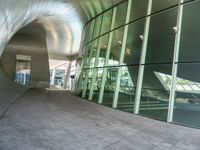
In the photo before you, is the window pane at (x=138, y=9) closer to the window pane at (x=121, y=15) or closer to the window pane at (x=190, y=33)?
the window pane at (x=121, y=15)

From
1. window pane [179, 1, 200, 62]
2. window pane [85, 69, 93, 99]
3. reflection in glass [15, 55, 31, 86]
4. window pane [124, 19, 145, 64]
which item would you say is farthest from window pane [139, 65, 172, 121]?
reflection in glass [15, 55, 31, 86]

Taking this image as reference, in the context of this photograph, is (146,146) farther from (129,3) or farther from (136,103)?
(129,3)

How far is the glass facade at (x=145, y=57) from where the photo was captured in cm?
1105

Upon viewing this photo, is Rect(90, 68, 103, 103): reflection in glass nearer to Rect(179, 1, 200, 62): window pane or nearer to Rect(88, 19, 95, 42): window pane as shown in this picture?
Rect(88, 19, 95, 42): window pane

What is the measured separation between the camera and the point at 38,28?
77.1 ft

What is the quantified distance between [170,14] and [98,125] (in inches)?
294

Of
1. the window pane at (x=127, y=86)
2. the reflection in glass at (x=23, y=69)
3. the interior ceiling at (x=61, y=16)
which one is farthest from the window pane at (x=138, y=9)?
the reflection in glass at (x=23, y=69)

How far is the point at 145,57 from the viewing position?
13172 millimetres

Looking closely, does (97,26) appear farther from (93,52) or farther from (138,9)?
(138,9)

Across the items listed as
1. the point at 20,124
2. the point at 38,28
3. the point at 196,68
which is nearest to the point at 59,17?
the point at 38,28

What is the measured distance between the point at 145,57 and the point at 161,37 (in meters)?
1.75

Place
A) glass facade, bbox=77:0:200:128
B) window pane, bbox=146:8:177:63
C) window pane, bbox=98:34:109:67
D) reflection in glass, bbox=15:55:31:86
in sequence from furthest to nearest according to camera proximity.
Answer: reflection in glass, bbox=15:55:31:86
window pane, bbox=98:34:109:67
window pane, bbox=146:8:177:63
glass facade, bbox=77:0:200:128

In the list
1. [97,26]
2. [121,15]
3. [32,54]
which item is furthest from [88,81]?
[32,54]

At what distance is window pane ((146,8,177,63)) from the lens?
12320 millimetres
